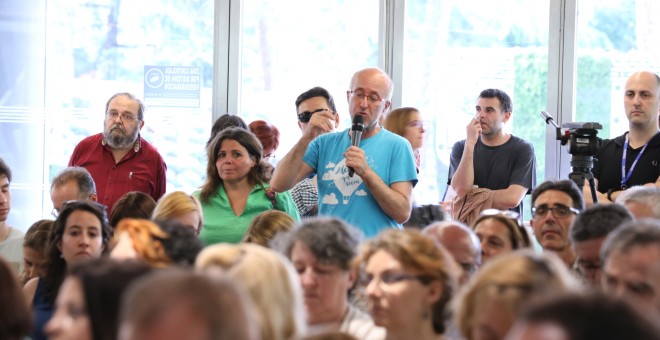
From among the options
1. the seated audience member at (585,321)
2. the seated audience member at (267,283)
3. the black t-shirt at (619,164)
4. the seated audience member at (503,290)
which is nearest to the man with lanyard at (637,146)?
the black t-shirt at (619,164)

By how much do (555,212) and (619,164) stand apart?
127 centimetres

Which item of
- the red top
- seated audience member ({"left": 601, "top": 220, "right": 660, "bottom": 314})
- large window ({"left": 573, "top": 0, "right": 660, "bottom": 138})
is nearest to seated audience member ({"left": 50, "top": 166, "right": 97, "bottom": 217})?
the red top

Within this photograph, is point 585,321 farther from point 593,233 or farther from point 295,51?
point 295,51

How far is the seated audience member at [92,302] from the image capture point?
202 cm

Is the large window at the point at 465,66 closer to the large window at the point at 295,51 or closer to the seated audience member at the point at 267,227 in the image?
the large window at the point at 295,51

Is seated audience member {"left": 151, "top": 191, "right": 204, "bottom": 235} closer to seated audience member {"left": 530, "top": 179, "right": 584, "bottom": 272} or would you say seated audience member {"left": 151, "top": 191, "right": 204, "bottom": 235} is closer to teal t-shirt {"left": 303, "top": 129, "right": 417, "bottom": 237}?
teal t-shirt {"left": 303, "top": 129, "right": 417, "bottom": 237}

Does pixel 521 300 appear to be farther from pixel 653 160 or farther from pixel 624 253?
pixel 653 160

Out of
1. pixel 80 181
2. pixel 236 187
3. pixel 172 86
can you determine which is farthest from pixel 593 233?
pixel 172 86

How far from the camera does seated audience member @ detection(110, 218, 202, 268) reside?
274cm

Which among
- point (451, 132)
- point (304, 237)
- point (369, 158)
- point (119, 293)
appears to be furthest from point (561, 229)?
point (451, 132)

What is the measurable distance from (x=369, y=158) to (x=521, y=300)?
7.66ft

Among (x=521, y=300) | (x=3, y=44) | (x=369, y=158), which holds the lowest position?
(x=521, y=300)

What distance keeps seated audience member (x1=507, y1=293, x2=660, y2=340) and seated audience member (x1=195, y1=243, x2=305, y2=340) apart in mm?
745

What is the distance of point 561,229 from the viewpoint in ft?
13.2
